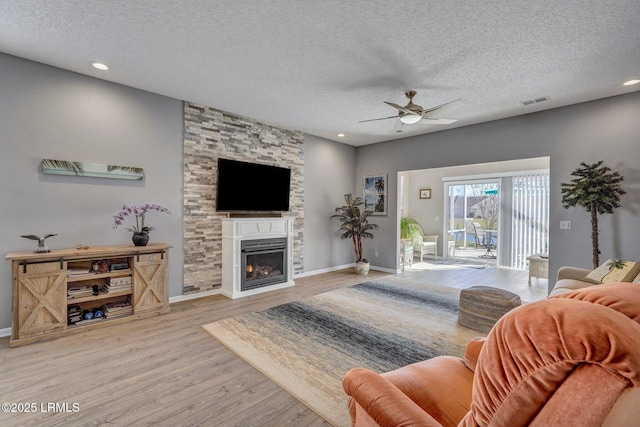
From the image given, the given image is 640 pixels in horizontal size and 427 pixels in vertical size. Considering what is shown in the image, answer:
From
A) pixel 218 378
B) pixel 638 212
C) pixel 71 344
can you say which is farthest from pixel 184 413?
pixel 638 212

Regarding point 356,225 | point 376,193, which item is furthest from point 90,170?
point 376,193

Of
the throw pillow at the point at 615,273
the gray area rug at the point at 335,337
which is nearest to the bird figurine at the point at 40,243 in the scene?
the gray area rug at the point at 335,337

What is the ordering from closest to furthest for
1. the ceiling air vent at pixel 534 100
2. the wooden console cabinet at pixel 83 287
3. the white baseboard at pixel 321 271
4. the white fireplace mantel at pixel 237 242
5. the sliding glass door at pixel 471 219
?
the wooden console cabinet at pixel 83 287, the ceiling air vent at pixel 534 100, the white fireplace mantel at pixel 237 242, the white baseboard at pixel 321 271, the sliding glass door at pixel 471 219

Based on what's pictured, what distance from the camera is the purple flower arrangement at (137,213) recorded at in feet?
11.2

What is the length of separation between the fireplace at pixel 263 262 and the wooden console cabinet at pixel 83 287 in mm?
1172

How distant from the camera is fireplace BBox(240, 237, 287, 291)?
441cm

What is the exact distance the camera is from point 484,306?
3.04 metres

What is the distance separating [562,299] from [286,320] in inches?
121

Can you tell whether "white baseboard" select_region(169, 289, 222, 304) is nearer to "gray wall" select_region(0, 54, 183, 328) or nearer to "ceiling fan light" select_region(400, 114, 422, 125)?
"gray wall" select_region(0, 54, 183, 328)

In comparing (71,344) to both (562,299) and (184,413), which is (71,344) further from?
(562,299)

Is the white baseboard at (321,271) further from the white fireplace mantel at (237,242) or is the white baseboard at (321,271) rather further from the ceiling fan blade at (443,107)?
the ceiling fan blade at (443,107)

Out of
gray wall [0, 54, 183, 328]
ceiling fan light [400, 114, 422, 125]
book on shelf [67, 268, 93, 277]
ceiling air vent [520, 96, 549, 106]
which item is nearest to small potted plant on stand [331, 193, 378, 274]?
ceiling fan light [400, 114, 422, 125]

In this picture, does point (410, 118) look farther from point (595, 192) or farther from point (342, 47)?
point (595, 192)

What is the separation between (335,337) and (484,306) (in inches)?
65.3
